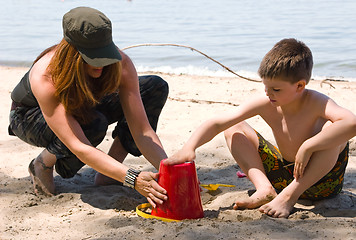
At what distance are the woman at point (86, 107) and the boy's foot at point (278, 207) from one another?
512mm

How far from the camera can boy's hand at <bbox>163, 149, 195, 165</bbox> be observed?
2.58 m

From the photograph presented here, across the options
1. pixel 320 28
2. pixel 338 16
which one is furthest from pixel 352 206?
pixel 338 16

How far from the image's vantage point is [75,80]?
8.66 ft

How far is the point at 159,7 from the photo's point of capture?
16344 mm

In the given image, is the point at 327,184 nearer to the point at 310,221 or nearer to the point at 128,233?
the point at 310,221

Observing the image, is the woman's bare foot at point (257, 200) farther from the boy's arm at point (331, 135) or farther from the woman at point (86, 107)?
the woman at point (86, 107)

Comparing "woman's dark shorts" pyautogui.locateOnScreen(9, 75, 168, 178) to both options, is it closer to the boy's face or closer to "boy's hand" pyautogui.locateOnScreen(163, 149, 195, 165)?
"boy's hand" pyautogui.locateOnScreen(163, 149, 195, 165)

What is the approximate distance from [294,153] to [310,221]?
50cm

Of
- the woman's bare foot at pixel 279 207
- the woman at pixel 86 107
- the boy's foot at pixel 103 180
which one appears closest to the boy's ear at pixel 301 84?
the woman's bare foot at pixel 279 207

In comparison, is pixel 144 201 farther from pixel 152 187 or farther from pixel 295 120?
pixel 295 120

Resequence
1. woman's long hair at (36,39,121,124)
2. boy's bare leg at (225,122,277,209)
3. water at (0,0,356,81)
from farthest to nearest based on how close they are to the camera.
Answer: water at (0,0,356,81)
boy's bare leg at (225,122,277,209)
woman's long hair at (36,39,121,124)

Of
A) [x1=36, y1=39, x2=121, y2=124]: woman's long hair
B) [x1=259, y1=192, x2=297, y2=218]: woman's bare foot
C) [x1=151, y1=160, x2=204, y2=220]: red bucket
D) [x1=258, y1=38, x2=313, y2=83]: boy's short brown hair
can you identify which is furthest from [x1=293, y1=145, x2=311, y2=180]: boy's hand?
[x1=36, y1=39, x2=121, y2=124]: woman's long hair

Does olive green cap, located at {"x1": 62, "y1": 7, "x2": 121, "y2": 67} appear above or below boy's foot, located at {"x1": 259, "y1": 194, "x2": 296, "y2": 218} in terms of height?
above

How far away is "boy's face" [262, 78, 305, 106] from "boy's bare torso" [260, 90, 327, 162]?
0.32 ft
